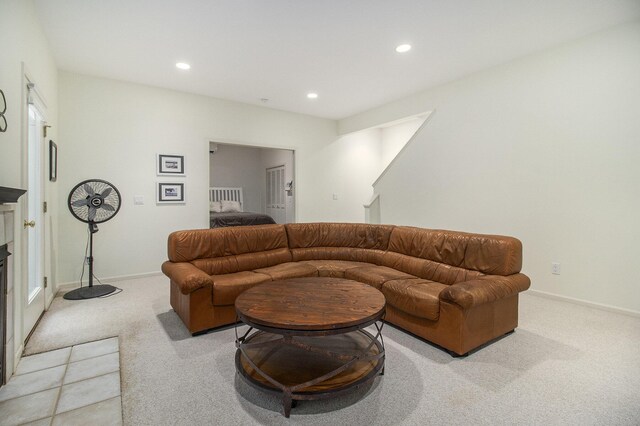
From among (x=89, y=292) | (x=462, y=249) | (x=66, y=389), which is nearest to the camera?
(x=66, y=389)

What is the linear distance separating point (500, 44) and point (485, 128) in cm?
104

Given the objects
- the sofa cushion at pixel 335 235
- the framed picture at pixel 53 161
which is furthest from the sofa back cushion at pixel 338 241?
the framed picture at pixel 53 161

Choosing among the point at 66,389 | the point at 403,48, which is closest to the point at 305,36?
the point at 403,48

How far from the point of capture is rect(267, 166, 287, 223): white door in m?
8.20

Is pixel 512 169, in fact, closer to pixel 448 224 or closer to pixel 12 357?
pixel 448 224

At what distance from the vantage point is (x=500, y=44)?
334 cm

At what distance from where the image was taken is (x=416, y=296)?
251 centimetres

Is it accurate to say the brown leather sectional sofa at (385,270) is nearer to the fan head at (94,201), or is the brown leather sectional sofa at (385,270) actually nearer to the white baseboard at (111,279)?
the fan head at (94,201)

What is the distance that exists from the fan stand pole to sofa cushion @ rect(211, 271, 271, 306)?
1843 mm

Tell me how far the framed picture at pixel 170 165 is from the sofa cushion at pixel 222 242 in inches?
71.5

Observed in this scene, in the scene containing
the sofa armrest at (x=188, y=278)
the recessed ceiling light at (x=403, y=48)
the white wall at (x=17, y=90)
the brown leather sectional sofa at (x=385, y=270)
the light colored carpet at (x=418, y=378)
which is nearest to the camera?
the light colored carpet at (x=418, y=378)

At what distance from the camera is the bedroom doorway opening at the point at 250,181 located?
26.4ft

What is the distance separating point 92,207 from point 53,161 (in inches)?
25.3

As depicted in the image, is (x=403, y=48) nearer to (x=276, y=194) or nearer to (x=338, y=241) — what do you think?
(x=338, y=241)
